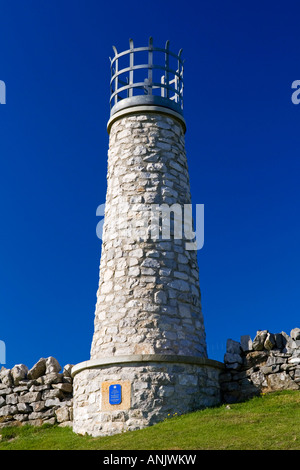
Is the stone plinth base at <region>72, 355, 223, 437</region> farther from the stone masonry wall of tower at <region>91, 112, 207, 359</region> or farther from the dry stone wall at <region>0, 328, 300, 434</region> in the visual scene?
the stone masonry wall of tower at <region>91, 112, 207, 359</region>

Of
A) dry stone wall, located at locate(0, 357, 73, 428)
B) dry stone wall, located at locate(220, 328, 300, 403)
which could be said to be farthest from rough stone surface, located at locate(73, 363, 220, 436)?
dry stone wall, located at locate(0, 357, 73, 428)

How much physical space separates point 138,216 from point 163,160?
1.71 meters

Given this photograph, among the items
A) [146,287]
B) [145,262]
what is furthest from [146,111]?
[146,287]

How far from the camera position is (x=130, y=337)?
39.0 ft

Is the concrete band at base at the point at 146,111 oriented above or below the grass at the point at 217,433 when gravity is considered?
above

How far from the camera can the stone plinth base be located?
11.1 m

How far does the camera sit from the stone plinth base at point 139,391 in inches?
436

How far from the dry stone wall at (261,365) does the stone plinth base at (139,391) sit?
0.92 metres

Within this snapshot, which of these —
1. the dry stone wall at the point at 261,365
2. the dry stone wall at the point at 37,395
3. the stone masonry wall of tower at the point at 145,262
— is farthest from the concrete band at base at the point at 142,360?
the dry stone wall at the point at 37,395

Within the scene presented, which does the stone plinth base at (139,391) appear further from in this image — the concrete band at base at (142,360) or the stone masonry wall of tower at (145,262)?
the stone masonry wall of tower at (145,262)

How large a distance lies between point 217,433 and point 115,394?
8.87 feet

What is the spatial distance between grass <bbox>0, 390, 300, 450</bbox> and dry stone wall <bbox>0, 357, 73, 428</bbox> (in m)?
1.10

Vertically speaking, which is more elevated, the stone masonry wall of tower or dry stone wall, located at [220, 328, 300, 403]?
the stone masonry wall of tower

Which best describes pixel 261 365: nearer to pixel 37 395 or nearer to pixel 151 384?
pixel 151 384
